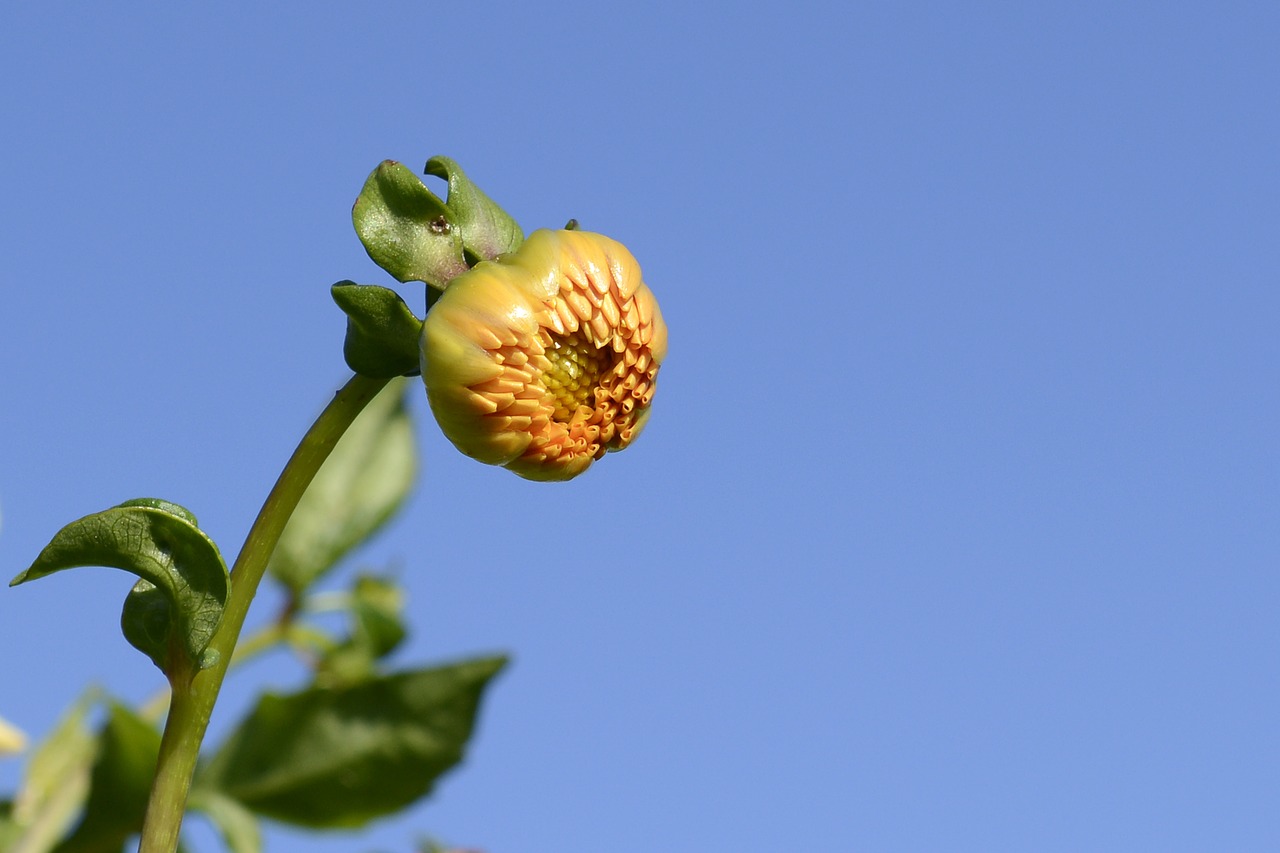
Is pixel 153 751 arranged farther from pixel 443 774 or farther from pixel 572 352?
pixel 572 352

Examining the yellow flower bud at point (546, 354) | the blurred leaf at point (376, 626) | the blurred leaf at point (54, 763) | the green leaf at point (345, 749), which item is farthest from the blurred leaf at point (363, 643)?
the yellow flower bud at point (546, 354)

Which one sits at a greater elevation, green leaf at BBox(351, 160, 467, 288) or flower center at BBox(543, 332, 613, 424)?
green leaf at BBox(351, 160, 467, 288)

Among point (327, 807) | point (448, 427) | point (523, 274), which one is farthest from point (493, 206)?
point (327, 807)

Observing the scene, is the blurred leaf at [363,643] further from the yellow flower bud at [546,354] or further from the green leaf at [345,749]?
the yellow flower bud at [546,354]

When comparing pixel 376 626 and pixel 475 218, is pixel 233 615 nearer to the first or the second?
pixel 475 218

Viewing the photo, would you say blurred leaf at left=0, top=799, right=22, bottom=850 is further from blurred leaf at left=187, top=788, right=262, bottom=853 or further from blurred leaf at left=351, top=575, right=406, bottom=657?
blurred leaf at left=351, top=575, right=406, bottom=657

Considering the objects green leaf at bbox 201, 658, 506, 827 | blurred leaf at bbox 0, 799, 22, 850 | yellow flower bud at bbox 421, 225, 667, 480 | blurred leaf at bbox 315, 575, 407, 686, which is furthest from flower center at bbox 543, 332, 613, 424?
blurred leaf at bbox 0, 799, 22, 850
